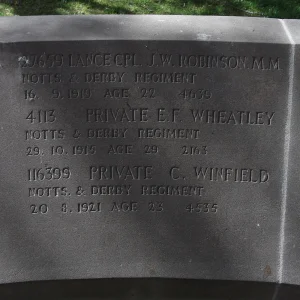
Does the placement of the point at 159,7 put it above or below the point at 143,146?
below

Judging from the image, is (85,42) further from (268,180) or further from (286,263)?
(286,263)

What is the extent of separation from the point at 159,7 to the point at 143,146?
3102 mm

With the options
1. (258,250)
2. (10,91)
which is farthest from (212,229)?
(10,91)

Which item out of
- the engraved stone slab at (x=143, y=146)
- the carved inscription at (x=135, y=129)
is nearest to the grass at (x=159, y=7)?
the engraved stone slab at (x=143, y=146)

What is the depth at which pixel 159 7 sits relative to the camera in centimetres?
692

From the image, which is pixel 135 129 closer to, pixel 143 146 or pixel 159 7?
pixel 143 146

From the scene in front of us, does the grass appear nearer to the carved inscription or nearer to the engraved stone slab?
the engraved stone slab

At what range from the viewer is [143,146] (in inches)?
161

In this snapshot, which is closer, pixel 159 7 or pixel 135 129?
pixel 135 129

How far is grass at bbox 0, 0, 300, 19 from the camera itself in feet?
22.3

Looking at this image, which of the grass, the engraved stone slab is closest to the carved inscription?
the engraved stone slab

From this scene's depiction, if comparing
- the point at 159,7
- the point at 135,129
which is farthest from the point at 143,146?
the point at 159,7

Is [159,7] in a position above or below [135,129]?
below

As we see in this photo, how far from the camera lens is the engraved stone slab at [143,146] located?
395 centimetres
